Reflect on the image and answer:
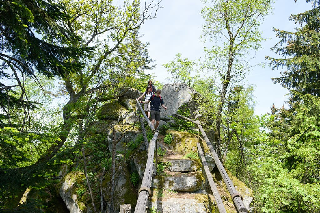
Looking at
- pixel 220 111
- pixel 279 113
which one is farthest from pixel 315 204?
pixel 279 113

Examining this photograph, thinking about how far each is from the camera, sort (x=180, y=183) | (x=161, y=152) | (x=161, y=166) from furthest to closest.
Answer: (x=161, y=152)
(x=161, y=166)
(x=180, y=183)

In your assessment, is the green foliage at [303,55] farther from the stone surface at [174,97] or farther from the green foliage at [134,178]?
the green foliage at [134,178]

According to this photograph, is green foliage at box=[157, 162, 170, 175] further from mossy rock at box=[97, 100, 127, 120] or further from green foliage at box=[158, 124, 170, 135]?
mossy rock at box=[97, 100, 127, 120]

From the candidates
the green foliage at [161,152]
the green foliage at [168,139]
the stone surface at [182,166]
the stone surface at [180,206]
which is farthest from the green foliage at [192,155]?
the stone surface at [180,206]

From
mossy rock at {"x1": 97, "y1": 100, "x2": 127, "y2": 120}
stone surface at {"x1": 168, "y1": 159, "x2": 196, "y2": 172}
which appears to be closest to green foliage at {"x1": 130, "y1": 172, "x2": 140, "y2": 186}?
stone surface at {"x1": 168, "y1": 159, "x2": 196, "y2": 172}

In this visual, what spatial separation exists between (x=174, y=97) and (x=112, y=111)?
4228 millimetres

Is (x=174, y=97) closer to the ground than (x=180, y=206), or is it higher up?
higher up

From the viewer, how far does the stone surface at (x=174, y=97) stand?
11.7 meters

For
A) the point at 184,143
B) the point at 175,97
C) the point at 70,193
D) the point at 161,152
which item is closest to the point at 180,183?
the point at 161,152

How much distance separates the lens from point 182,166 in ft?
23.3

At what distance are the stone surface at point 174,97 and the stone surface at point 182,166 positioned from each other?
14.7ft

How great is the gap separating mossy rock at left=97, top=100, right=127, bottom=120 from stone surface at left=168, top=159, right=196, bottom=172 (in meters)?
6.49

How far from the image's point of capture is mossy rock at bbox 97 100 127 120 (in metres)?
13.0

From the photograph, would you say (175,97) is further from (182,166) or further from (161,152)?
(182,166)
